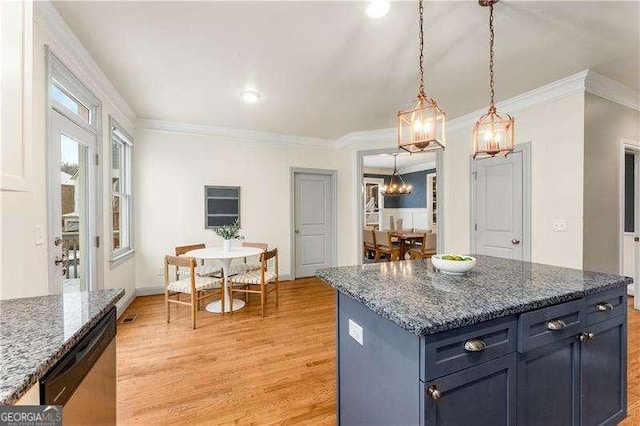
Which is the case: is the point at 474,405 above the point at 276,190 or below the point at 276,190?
below

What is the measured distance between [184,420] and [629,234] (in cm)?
557

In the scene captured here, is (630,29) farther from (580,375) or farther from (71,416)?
(71,416)

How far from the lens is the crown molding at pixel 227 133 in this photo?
4207 millimetres

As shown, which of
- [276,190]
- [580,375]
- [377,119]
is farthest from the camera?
[276,190]

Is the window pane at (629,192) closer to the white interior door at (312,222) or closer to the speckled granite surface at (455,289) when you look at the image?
the speckled granite surface at (455,289)

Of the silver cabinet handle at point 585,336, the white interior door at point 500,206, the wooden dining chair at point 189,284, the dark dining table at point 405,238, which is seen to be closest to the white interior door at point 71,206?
the wooden dining chair at point 189,284

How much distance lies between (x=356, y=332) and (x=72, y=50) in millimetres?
2979

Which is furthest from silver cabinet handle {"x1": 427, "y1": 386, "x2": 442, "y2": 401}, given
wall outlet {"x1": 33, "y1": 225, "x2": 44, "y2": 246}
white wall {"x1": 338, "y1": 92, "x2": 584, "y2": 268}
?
white wall {"x1": 338, "y1": 92, "x2": 584, "y2": 268}

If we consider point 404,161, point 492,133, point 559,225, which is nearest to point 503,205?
point 559,225

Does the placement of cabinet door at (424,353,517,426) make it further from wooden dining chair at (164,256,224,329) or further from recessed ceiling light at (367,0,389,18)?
wooden dining chair at (164,256,224,329)

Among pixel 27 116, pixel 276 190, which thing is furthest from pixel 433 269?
pixel 276 190

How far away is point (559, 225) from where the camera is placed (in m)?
3.07

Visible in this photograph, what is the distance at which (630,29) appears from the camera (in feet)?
7.07

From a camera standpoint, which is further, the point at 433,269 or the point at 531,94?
the point at 531,94
